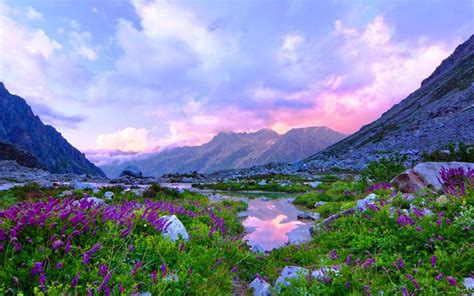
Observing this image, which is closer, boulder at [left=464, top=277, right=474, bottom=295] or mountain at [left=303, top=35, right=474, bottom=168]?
boulder at [left=464, top=277, right=474, bottom=295]

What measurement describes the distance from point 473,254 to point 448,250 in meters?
0.62

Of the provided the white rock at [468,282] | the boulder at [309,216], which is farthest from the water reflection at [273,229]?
the white rock at [468,282]

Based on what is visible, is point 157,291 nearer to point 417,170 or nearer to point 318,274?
point 318,274

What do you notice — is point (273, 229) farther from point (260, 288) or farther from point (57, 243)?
point (57, 243)

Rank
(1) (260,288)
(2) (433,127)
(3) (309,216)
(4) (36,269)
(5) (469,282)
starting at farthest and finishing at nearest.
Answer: (2) (433,127) < (3) (309,216) < (1) (260,288) < (5) (469,282) < (4) (36,269)

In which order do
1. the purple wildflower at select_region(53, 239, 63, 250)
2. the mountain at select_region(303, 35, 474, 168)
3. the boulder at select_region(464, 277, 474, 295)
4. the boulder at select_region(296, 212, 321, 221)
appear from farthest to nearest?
1. the mountain at select_region(303, 35, 474, 168)
2. the boulder at select_region(296, 212, 321, 221)
3. the boulder at select_region(464, 277, 474, 295)
4. the purple wildflower at select_region(53, 239, 63, 250)

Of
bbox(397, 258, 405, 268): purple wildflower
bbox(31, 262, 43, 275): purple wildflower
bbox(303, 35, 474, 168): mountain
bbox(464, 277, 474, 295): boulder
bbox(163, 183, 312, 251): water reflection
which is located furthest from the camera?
bbox(303, 35, 474, 168): mountain

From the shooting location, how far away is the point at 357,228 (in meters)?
7.58

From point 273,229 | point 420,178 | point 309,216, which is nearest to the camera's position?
point 273,229

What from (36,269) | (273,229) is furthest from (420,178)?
(36,269)

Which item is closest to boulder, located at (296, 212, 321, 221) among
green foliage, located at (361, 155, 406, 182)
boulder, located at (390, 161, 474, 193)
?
boulder, located at (390, 161, 474, 193)

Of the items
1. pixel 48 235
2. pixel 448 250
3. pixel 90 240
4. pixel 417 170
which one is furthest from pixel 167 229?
pixel 417 170

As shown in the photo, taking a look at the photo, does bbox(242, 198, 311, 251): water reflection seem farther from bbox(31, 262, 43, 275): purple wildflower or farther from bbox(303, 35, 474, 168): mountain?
bbox(303, 35, 474, 168): mountain

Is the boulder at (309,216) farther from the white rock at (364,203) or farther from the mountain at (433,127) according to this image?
the mountain at (433,127)
